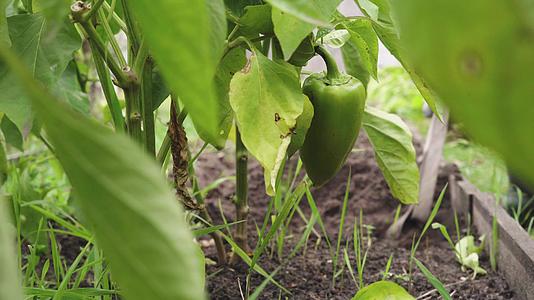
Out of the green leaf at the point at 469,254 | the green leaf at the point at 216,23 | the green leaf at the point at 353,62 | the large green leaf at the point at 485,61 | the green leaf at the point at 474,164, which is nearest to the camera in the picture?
the large green leaf at the point at 485,61

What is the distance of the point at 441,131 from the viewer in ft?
5.07

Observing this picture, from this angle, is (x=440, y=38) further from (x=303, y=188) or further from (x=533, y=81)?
(x=303, y=188)

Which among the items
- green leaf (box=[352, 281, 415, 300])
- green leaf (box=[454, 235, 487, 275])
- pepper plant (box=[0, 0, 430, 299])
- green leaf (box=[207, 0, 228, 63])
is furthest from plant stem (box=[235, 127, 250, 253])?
green leaf (box=[207, 0, 228, 63])

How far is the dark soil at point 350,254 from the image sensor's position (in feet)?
3.19

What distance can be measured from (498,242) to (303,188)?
0.49m

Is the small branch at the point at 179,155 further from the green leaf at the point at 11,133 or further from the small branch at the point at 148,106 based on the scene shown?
the green leaf at the point at 11,133

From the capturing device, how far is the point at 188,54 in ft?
0.78

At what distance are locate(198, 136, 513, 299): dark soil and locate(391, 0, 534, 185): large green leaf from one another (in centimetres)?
76

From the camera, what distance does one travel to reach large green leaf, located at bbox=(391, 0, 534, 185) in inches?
7.0

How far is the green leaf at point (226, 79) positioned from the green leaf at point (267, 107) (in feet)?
0.25

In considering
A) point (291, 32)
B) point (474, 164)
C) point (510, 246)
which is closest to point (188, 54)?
point (291, 32)

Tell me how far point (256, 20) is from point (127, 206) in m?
0.41

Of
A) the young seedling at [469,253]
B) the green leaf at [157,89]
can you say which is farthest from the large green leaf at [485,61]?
the young seedling at [469,253]

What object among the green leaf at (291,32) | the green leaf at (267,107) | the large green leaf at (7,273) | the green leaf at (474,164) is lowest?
the green leaf at (474,164)
